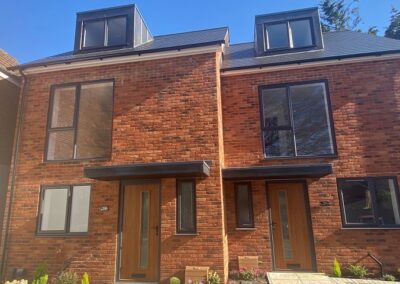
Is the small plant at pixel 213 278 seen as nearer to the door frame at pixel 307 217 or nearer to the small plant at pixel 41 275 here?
the door frame at pixel 307 217

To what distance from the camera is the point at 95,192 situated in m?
7.34

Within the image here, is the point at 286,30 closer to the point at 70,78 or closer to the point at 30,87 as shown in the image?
the point at 70,78

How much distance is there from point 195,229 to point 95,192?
2.79 metres

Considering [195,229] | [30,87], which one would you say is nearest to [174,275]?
[195,229]

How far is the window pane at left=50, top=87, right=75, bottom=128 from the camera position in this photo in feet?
27.5

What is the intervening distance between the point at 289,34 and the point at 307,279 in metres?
7.46

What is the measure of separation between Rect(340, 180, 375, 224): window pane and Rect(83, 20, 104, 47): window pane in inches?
345

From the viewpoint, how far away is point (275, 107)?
830 cm

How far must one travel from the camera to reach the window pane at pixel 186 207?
22.1 ft

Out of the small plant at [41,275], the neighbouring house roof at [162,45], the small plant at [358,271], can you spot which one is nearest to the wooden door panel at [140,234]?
the small plant at [41,275]

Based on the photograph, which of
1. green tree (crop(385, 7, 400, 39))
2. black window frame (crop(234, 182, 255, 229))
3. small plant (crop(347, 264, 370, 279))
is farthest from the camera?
green tree (crop(385, 7, 400, 39))

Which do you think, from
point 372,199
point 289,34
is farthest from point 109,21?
point 372,199

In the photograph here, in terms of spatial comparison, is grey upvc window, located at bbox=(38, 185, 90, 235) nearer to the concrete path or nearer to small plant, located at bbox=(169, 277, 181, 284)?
small plant, located at bbox=(169, 277, 181, 284)

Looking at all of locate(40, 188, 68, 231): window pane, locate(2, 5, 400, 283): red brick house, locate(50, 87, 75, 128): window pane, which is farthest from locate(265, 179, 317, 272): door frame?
locate(50, 87, 75, 128): window pane
